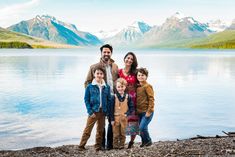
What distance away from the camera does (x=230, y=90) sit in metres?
31.5

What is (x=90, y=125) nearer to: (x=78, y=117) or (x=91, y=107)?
(x=91, y=107)

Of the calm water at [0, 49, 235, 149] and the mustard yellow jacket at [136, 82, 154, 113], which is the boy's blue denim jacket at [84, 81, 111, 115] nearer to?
the mustard yellow jacket at [136, 82, 154, 113]

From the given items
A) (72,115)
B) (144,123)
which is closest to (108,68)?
(144,123)

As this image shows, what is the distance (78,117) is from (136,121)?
9080 millimetres

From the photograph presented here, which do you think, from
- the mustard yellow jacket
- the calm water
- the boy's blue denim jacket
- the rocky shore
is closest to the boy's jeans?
the mustard yellow jacket

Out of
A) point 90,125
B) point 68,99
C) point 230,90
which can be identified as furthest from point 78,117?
point 230,90

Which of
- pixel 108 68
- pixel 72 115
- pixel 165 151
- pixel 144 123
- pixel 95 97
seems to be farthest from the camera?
pixel 72 115

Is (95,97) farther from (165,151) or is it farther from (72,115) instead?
(72,115)

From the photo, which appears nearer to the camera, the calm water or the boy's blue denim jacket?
the boy's blue denim jacket

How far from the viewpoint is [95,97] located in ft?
32.4

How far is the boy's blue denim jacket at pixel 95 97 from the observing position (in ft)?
32.3

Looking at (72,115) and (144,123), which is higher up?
(144,123)

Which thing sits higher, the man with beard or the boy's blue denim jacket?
the man with beard

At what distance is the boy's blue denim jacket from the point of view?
985 cm
